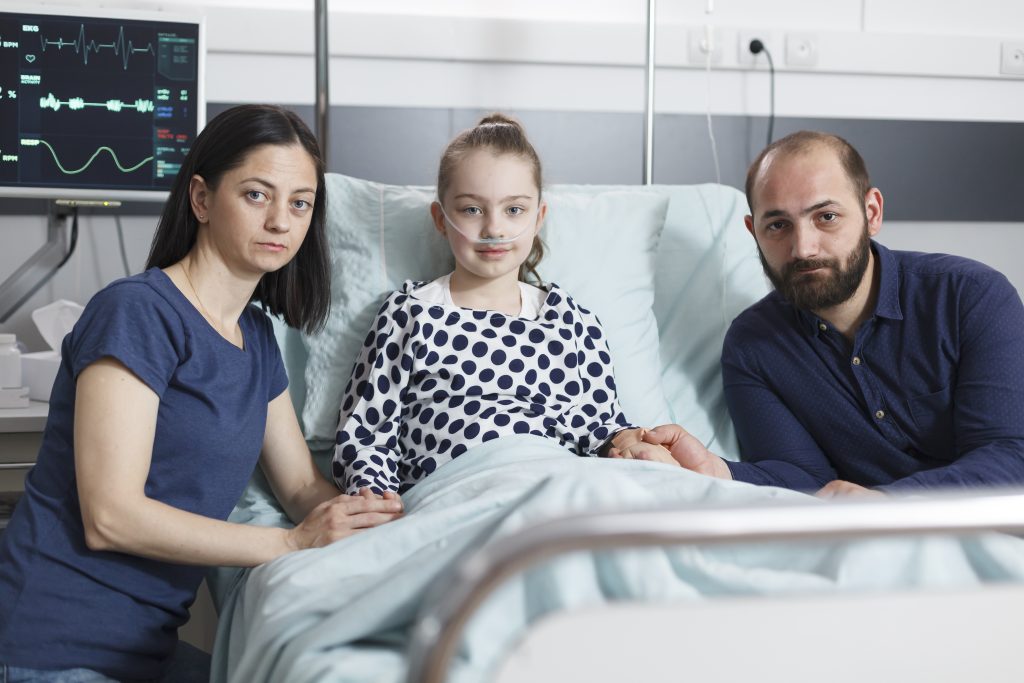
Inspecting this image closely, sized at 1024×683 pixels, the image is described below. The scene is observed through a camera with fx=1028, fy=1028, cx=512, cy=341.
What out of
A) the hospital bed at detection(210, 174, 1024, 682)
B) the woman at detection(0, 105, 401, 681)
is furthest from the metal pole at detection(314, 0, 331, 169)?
the hospital bed at detection(210, 174, 1024, 682)

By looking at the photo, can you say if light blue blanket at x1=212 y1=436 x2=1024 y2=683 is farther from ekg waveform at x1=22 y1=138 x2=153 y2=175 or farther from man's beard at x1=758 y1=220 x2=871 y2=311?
ekg waveform at x1=22 y1=138 x2=153 y2=175

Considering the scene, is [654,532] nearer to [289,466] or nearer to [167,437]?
[167,437]

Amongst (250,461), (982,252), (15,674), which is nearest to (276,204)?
(250,461)

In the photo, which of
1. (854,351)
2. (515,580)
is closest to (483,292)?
(854,351)

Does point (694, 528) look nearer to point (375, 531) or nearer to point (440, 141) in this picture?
point (375, 531)

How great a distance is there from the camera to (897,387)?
1699 mm

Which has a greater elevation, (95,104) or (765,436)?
(95,104)

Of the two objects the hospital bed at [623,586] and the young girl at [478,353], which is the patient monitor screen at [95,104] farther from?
the hospital bed at [623,586]

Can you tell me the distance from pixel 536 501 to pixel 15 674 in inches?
28.0

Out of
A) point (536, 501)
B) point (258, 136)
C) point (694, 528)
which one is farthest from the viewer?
point (258, 136)

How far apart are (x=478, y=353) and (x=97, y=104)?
1.03 m

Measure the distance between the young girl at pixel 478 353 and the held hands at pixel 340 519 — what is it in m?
0.22

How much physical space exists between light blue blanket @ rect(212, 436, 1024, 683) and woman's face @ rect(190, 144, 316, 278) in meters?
0.46

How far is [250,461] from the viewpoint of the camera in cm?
146
